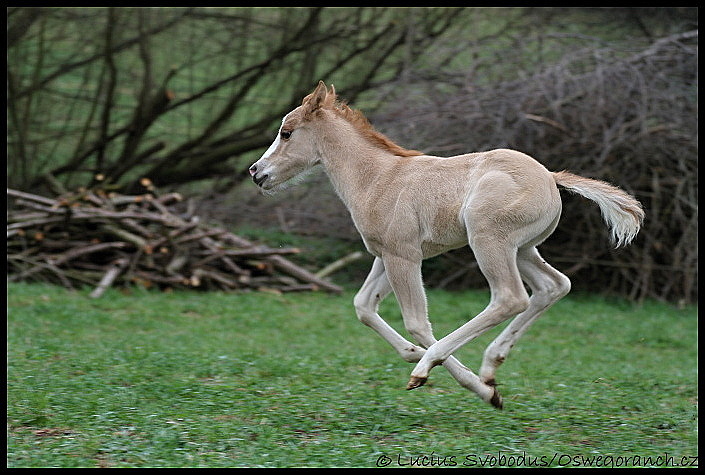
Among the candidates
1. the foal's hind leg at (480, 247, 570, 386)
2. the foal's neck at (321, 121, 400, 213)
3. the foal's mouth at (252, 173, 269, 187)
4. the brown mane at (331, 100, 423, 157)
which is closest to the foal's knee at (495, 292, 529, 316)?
the foal's hind leg at (480, 247, 570, 386)

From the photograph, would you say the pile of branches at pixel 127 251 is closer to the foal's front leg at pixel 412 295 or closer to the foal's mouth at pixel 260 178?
the foal's mouth at pixel 260 178

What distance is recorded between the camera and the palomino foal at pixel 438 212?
5762 millimetres

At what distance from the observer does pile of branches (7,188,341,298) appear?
1309 centimetres

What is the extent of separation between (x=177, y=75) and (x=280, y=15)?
7.64 ft

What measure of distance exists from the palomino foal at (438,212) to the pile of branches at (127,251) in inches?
270

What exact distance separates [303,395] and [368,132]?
1.99 m

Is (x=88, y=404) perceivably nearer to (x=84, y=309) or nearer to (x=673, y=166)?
(x=84, y=309)

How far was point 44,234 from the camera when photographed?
13.3m

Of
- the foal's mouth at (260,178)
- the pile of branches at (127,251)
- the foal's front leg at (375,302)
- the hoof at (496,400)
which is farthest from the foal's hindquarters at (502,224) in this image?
the pile of branches at (127,251)

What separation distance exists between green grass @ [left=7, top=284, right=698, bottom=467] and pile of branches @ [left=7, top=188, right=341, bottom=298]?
1.34 metres

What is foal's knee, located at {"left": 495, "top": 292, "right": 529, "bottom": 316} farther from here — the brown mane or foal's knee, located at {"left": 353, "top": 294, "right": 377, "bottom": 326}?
the brown mane

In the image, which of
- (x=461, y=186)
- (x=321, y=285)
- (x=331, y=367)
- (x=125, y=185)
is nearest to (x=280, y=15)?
(x=125, y=185)

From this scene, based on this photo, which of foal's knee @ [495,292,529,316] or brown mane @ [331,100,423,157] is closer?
foal's knee @ [495,292,529,316]

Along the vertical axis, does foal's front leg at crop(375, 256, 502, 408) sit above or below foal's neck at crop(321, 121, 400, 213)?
below
